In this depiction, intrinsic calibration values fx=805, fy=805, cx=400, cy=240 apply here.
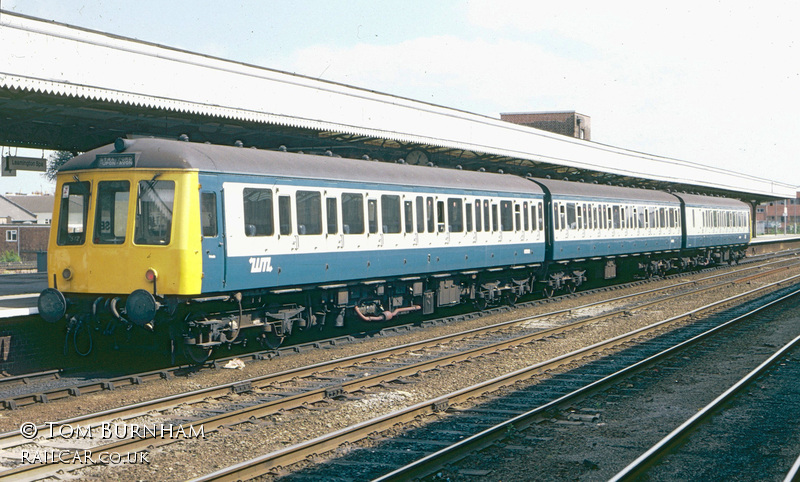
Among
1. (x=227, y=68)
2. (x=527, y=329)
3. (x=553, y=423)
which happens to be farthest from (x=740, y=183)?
(x=553, y=423)

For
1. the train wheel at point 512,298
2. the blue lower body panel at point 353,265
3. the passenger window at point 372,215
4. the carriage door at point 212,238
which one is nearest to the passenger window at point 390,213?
the passenger window at point 372,215

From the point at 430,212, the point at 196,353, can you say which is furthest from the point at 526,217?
the point at 196,353

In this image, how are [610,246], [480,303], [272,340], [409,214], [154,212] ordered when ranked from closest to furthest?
[154,212] < [272,340] < [409,214] < [480,303] < [610,246]

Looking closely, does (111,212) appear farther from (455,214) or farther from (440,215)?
(455,214)

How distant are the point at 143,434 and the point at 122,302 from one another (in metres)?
3.65

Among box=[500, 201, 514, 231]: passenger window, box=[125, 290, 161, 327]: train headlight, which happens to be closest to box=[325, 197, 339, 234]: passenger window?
box=[125, 290, 161, 327]: train headlight

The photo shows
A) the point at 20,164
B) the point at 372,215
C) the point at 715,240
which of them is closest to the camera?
the point at 20,164

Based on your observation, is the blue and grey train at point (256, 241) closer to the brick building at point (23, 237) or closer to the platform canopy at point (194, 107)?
the platform canopy at point (194, 107)

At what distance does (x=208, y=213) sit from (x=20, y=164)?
5.94 m

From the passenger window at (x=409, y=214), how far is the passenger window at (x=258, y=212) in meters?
4.37

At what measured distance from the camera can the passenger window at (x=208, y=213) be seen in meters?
12.0

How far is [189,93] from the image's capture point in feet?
49.8

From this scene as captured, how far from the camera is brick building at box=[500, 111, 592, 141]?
2699 inches

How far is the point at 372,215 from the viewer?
1591 centimetres
